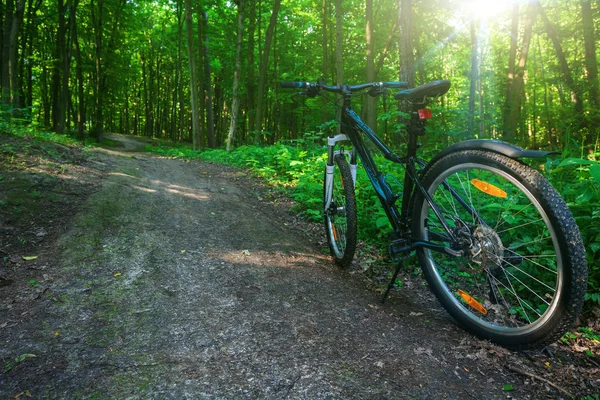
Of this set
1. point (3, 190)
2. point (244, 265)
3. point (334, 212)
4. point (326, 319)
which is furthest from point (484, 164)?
point (3, 190)

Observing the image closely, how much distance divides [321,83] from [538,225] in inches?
89.5

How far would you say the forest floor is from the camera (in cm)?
171

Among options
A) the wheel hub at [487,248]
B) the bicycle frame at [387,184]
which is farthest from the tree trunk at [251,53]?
the wheel hub at [487,248]

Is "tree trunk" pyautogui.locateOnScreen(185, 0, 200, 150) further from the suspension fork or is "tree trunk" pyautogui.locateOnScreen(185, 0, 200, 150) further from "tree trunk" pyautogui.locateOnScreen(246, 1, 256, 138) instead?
the suspension fork

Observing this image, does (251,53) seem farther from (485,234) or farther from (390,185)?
(485,234)

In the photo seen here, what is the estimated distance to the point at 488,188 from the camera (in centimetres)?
217

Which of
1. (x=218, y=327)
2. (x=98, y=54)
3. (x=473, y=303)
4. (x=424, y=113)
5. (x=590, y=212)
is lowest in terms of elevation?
(x=218, y=327)

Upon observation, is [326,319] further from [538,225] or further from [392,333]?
[538,225]

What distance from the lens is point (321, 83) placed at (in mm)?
Answer: 3496

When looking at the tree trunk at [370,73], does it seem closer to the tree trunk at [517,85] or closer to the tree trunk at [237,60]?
the tree trunk at [517,85]

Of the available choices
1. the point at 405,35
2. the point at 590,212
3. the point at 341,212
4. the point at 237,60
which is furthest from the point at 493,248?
the point at 237,60

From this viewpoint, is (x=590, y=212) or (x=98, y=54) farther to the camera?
(x=98, y=54)

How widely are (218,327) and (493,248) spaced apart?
5.59ft

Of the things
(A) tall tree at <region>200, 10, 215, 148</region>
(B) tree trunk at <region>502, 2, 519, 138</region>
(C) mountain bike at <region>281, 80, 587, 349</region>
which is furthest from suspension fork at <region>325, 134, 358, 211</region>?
(A) tall tree at <region>200, 10, 215, 148</region>
